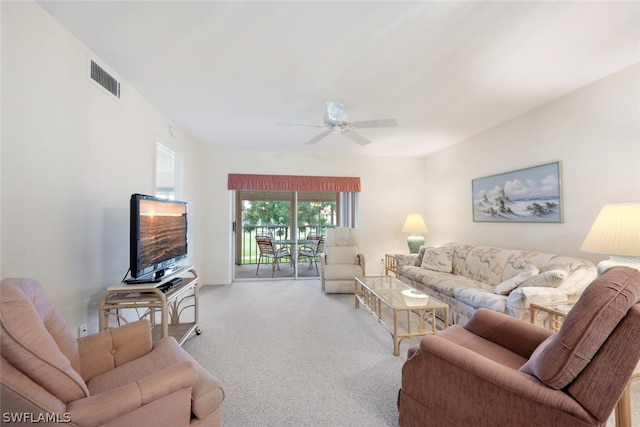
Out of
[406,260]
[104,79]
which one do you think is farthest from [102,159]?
[406,260]

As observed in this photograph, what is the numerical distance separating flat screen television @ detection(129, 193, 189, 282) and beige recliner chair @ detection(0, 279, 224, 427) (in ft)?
2.26

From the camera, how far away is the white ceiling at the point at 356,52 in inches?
64.2

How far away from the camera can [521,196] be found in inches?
127

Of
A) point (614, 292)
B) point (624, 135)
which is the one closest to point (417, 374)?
point (614, 292)

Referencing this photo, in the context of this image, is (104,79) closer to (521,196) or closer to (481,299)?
(481,299)

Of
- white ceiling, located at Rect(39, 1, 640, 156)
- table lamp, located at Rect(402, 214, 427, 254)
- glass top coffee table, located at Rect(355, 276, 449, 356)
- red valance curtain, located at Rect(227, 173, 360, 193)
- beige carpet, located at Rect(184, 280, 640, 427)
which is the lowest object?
beige carpet, located at Rect(184, 280, 640, 427)

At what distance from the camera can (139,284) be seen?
2023 millimetres

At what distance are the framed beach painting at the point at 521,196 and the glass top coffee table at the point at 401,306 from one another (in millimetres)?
1588

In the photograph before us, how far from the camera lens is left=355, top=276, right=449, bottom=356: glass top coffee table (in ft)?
7.59

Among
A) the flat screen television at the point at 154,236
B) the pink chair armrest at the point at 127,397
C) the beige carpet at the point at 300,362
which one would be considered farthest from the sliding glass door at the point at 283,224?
the pink chair armrest at the point at 127,397

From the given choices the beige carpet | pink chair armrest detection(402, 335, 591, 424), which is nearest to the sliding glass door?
the beige carpet

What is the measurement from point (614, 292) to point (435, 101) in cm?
247

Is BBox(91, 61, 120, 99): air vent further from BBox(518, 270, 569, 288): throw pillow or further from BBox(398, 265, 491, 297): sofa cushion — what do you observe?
BBox(518, 270, 569, 288): throw pillow

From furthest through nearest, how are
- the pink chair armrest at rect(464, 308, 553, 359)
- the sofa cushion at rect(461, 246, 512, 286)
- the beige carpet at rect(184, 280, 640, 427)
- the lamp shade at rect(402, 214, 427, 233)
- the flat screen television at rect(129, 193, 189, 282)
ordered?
the lamp shade at rect(402, 214, 427, 233) < the sofa cushion at rect(461, 246, 512, 286) < the flat screen television at rect(129, 193, 189, 282) < the beige carpet at rect(184, 280, 640, 427) < the pink chair armrest at rect(464, 308, 553, 359)
